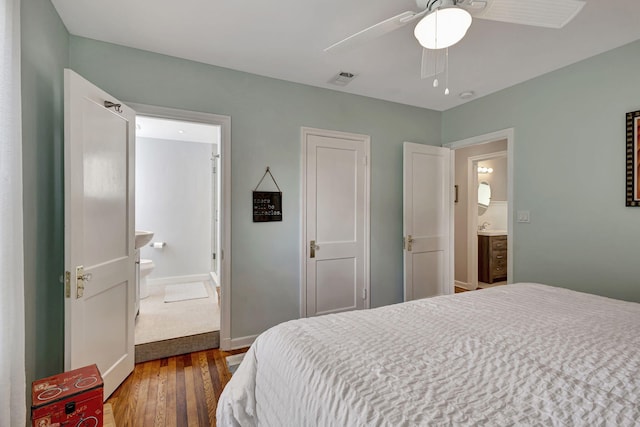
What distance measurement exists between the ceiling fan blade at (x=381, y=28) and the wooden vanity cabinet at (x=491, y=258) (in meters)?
4.18

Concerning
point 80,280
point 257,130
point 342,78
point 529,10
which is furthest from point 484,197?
point 80,280

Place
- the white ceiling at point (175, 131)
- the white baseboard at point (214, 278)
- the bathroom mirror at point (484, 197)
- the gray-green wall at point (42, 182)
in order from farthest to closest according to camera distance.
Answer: the bathroom mirror at point (484, 197) → the white baseboard at point (214, 278) → the white ceiling at point (175, 131) → the gray-green wall at point (42, 182)

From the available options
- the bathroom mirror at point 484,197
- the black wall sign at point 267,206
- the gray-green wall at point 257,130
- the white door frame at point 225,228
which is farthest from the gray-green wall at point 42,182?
the bathroom mirror at point 484,197

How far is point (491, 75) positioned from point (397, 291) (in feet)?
7.86

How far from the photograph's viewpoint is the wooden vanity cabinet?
4.78 m

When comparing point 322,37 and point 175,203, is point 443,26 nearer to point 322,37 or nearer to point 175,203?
point 322,37

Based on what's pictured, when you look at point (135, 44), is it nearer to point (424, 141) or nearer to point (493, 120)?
point (424, 141)

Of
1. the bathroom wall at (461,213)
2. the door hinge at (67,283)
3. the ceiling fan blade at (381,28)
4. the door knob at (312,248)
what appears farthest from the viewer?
the bathroom wall at (461,213)

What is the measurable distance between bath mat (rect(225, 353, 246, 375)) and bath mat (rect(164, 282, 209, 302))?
166cm

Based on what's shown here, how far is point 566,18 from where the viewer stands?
137 centimetres

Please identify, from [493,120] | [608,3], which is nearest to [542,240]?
[493,120]

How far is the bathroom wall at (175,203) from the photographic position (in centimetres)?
457

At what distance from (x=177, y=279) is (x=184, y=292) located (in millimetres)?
638

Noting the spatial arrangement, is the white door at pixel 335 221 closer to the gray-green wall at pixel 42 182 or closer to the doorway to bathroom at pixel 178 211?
the doorway to bathroom at pixel 178 211
